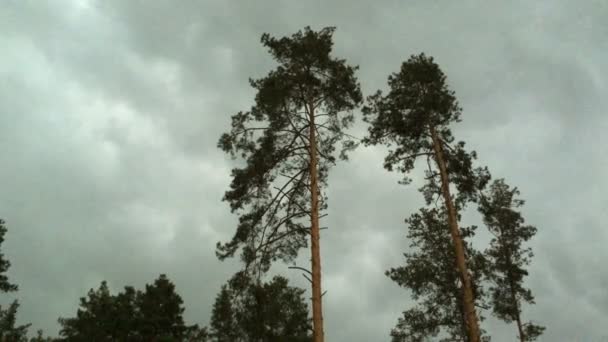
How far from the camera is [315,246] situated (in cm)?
1170

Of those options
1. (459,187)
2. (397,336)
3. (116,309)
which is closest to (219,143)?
(459,187)

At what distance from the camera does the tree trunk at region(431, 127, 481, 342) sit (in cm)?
1219

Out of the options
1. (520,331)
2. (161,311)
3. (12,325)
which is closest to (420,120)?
(520,331)

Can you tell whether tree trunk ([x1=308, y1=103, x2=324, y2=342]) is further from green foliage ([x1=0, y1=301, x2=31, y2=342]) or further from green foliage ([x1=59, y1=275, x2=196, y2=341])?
green foliage ([x1=0, y1=301, x2=31, y2=342])

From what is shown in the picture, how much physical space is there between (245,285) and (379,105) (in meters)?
8.43

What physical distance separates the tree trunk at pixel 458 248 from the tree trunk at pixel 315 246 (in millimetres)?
4388

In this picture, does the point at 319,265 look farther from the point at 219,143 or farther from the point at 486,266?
the point at 486,266

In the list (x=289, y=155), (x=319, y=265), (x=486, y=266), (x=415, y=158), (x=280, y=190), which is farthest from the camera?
(x=486, y=266)

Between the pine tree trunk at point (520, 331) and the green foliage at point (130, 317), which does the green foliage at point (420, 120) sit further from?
the green foliage at point (130, 317)

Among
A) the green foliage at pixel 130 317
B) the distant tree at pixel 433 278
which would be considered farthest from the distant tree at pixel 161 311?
the distant tree at pixel 433 278

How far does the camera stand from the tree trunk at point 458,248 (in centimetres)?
1219

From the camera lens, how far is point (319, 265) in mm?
11516

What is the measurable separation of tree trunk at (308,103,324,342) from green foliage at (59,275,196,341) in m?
23.5

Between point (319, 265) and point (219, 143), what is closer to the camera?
point (319, 265)
